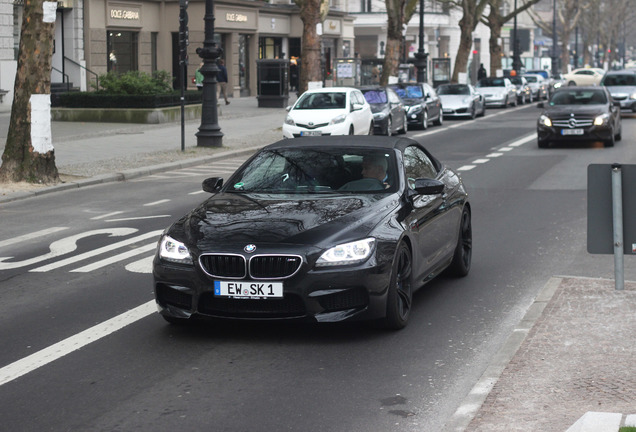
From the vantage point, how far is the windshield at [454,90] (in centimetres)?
4353

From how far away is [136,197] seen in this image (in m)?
17.9

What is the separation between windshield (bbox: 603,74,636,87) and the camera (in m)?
43.8

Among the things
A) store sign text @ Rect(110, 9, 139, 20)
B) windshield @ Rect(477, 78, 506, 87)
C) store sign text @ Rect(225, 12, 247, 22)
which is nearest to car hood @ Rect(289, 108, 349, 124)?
store sign text @ Rect(110, 9, 139, 20)

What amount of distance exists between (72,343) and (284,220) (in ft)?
5.54

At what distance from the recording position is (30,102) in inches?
746

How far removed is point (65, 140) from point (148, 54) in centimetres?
2441

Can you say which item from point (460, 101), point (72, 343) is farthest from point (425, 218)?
point (460, 101)

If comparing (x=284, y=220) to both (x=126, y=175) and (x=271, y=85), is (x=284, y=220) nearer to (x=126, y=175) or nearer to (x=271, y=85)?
(x=126, y=175)

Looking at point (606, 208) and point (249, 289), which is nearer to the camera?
point (249, 289)

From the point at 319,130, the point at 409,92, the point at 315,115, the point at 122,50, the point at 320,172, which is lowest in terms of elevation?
the point at 320,172

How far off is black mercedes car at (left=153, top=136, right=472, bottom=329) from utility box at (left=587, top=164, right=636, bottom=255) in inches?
50.0

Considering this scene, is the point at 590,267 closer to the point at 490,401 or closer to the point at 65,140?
the point at 490,401

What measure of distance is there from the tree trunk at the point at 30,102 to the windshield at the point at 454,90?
2648 cm

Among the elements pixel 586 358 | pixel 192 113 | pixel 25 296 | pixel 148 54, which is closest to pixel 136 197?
pixel 25 296
